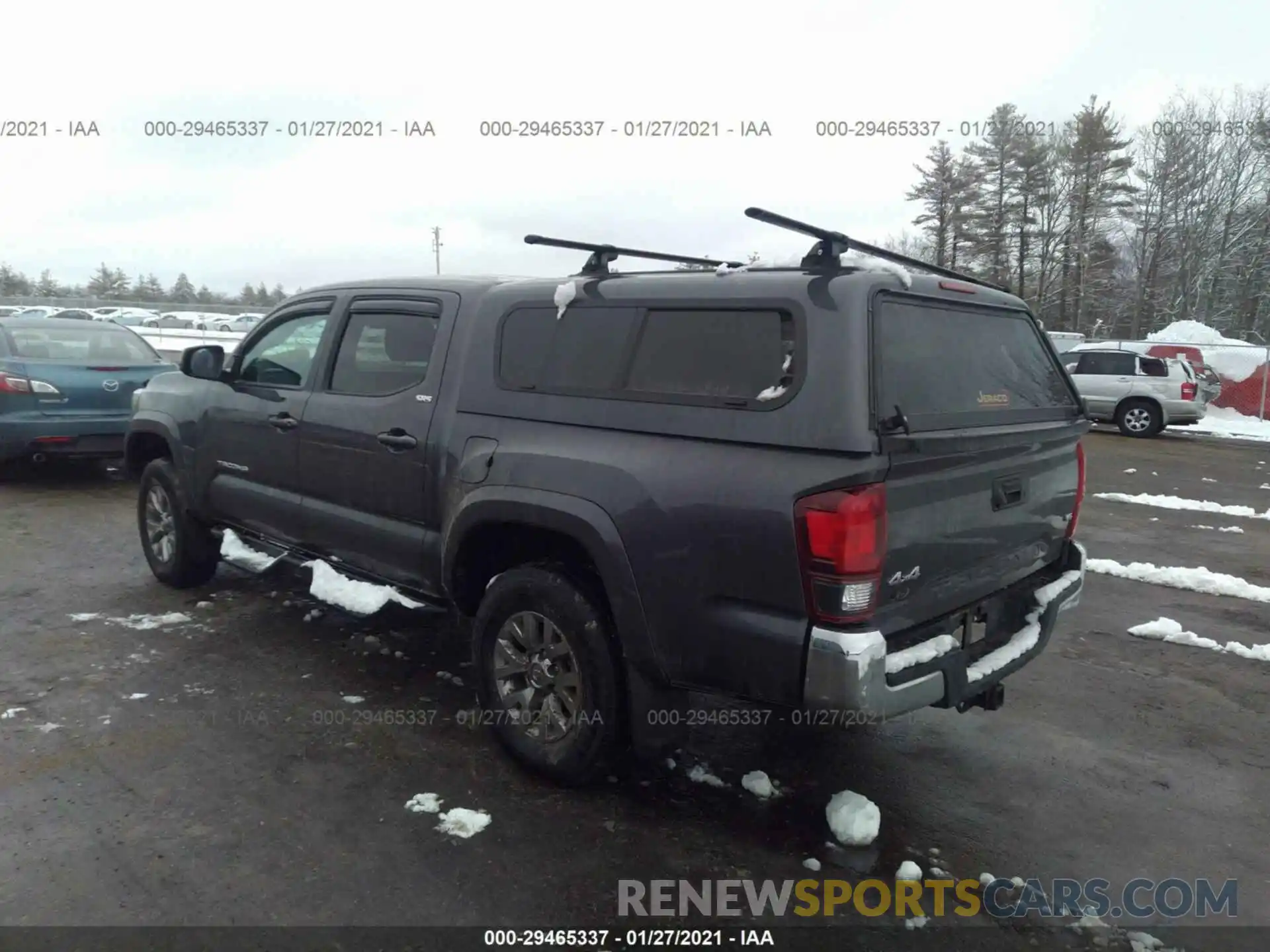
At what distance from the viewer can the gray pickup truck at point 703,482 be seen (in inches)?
103

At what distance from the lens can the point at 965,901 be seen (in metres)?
2.76

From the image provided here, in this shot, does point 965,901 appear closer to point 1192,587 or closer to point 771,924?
point 771,924

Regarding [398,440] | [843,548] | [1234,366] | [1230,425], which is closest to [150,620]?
[398,440]

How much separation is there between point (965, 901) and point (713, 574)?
1.32 m

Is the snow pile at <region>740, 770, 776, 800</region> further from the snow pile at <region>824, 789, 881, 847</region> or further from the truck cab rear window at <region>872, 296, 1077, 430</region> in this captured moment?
→ the truck cab rear window at <region>872, 296, 1077, 430</region>

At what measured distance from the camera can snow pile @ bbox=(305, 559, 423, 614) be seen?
4383 mm

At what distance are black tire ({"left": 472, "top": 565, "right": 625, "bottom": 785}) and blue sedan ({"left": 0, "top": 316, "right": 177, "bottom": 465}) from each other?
19.4 ft

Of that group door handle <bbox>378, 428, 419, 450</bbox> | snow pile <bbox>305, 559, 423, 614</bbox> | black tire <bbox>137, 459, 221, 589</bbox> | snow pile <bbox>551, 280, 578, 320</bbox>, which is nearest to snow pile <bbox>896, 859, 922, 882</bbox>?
snow pile <bbox>551, 280, 578, 320</bbox>

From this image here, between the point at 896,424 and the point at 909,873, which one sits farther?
the point at 909,873

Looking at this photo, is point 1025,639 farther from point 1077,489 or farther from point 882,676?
point 882,676

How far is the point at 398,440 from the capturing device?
152 inches

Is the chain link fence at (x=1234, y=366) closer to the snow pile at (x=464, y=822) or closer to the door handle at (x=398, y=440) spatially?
the door handle at (x=398, y=440)
